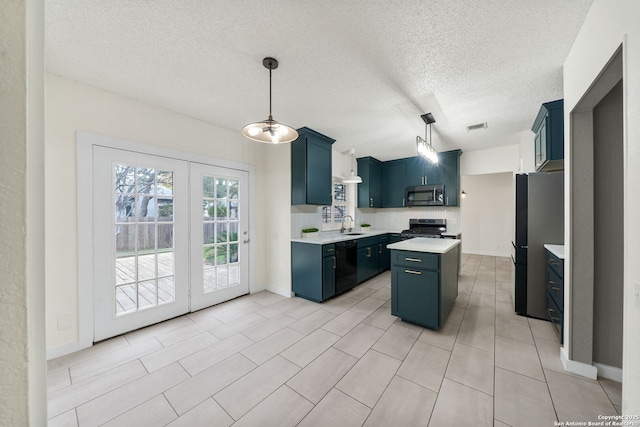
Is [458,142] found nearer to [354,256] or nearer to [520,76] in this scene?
[520,76]

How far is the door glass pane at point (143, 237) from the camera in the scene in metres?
2.57

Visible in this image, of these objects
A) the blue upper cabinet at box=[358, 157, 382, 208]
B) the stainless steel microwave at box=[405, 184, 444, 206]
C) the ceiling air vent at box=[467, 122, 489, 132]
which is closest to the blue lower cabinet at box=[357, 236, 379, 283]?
the blue upper cabinet at box=[358, 157, 382, 208]

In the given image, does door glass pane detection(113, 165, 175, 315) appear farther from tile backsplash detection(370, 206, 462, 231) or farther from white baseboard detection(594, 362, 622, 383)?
white baseboard detection(594, 362, 622, 383)

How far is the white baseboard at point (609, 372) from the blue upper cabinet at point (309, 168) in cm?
323

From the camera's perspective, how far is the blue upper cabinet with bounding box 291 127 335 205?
11.8 feet

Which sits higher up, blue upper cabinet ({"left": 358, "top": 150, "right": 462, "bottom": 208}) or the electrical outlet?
blue upper cabinet ({"left": 358, "top": 150, "right": 462, "bottom": 208})

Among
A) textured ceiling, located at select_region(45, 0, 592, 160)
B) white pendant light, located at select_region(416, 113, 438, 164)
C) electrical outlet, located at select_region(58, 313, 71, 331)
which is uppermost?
textured ceiling, located at select_region(45, 0, 592, 160)

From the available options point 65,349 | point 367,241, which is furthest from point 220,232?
point 367,241

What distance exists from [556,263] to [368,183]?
347cm

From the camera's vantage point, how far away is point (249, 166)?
3.75 m

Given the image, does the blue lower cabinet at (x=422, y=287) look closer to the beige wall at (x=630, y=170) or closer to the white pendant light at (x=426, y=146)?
the white pendant light at (x=426, y=146)

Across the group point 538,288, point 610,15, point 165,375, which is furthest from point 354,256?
point 610,15

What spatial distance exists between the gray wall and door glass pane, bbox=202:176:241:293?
3829 millimetres

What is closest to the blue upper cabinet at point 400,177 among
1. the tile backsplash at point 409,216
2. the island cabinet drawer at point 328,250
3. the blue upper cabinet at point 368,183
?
the blue upper cabinet at point 368,183
